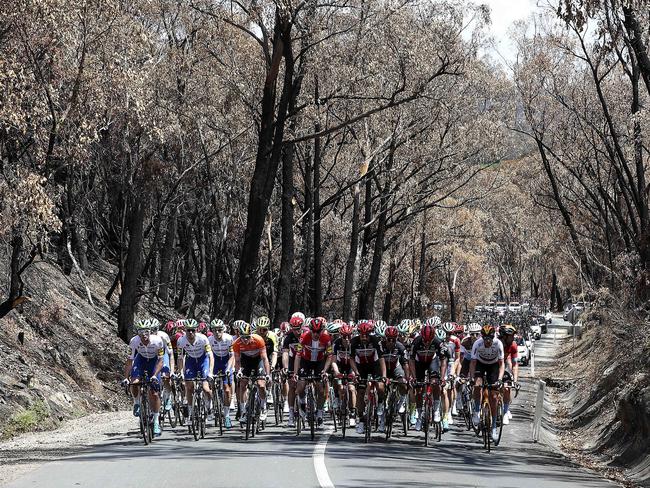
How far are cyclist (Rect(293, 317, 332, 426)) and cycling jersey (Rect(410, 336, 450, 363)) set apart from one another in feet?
A: 5.24

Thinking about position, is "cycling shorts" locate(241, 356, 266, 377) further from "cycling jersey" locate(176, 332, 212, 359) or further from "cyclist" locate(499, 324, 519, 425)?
"cyclist" locate(499, 324, 519, 425)

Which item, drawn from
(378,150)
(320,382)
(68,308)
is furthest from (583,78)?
(320,382)

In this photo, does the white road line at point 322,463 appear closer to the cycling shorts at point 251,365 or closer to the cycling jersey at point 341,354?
the cycling jersey at point 341,354

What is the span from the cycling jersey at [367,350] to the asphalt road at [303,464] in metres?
1.33

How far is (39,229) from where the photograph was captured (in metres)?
20.4

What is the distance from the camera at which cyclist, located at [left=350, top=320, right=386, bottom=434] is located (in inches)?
727

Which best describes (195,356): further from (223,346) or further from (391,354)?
(391,354)

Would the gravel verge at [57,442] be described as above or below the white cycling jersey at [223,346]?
below

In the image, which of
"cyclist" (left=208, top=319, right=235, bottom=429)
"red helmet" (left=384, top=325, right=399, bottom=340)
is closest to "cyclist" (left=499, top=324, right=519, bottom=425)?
"red helmet" (left=384, top=325, right=399, bottom=340)

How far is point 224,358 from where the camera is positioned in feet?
64.3

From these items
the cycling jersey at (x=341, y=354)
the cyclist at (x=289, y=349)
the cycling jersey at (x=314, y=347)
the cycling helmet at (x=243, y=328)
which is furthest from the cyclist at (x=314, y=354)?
the cycling helmet at (x=243, y=328)

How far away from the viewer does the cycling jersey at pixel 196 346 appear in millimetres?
18547

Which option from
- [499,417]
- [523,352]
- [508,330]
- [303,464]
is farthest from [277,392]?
[523,352]

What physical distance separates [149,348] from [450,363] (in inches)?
247
